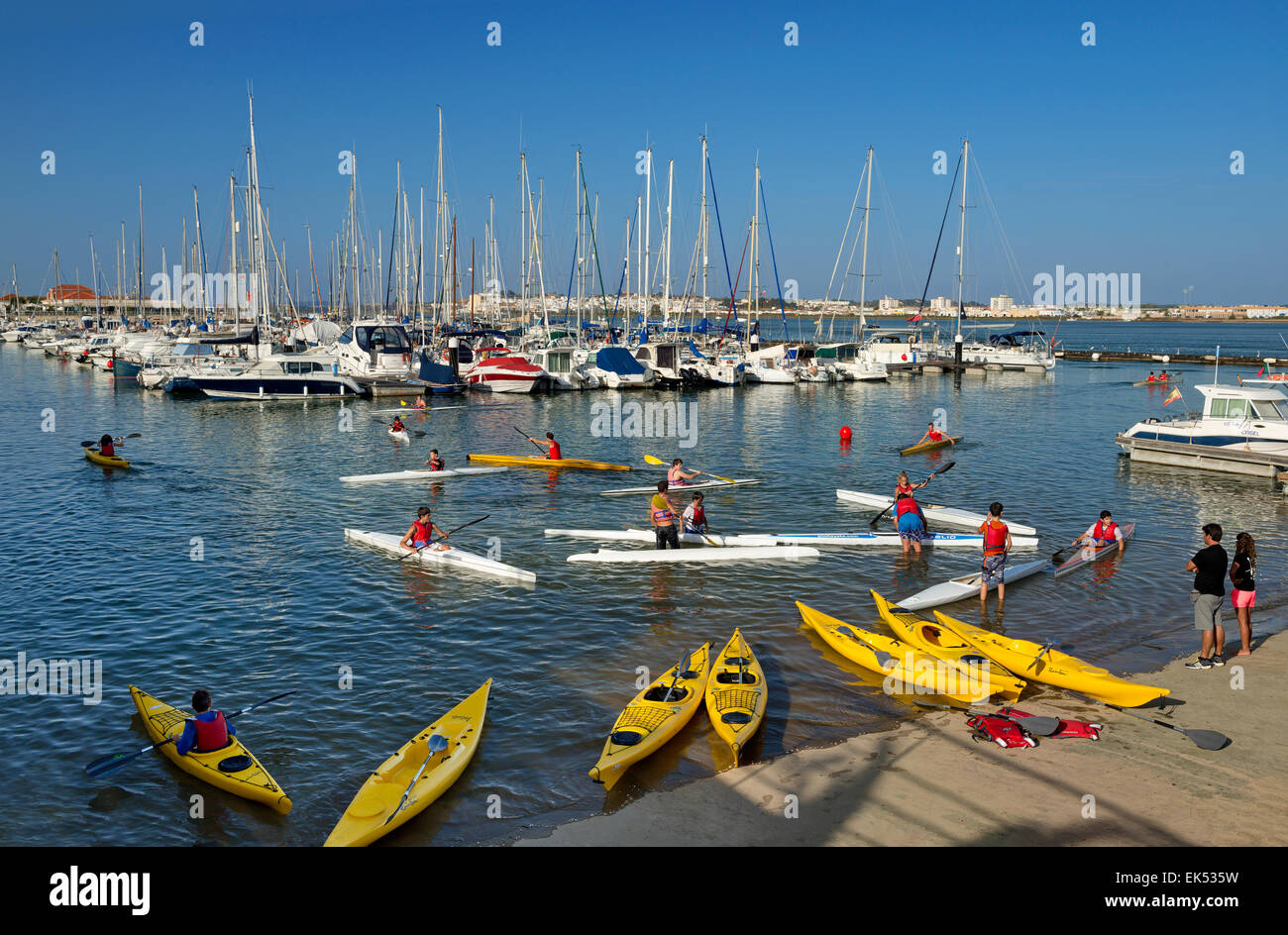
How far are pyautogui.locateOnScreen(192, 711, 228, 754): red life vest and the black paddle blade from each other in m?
0.75

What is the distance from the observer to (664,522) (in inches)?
805

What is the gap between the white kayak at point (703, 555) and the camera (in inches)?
800

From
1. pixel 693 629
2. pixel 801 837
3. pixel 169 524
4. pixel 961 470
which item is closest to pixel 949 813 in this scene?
pixel 801 837

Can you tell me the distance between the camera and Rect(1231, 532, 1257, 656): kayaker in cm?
1291

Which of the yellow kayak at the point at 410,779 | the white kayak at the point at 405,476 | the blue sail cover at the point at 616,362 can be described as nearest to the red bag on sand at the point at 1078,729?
the yellow kayak at the point at 410,779

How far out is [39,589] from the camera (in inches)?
723

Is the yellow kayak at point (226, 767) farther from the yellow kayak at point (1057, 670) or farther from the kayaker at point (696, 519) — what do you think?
the kayaker at point (696, 519)

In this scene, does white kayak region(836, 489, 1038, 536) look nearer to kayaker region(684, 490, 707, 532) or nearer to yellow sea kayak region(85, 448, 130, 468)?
kayaker region(684, 490, 707, 532)

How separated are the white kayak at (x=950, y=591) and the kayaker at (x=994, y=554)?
0.82ft

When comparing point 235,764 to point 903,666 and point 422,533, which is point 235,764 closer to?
point 903,666

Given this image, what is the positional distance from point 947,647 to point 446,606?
9642 mm

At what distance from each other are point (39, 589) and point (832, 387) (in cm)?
5651

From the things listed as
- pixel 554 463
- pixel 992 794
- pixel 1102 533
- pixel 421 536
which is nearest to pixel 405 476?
pixel 554 463
